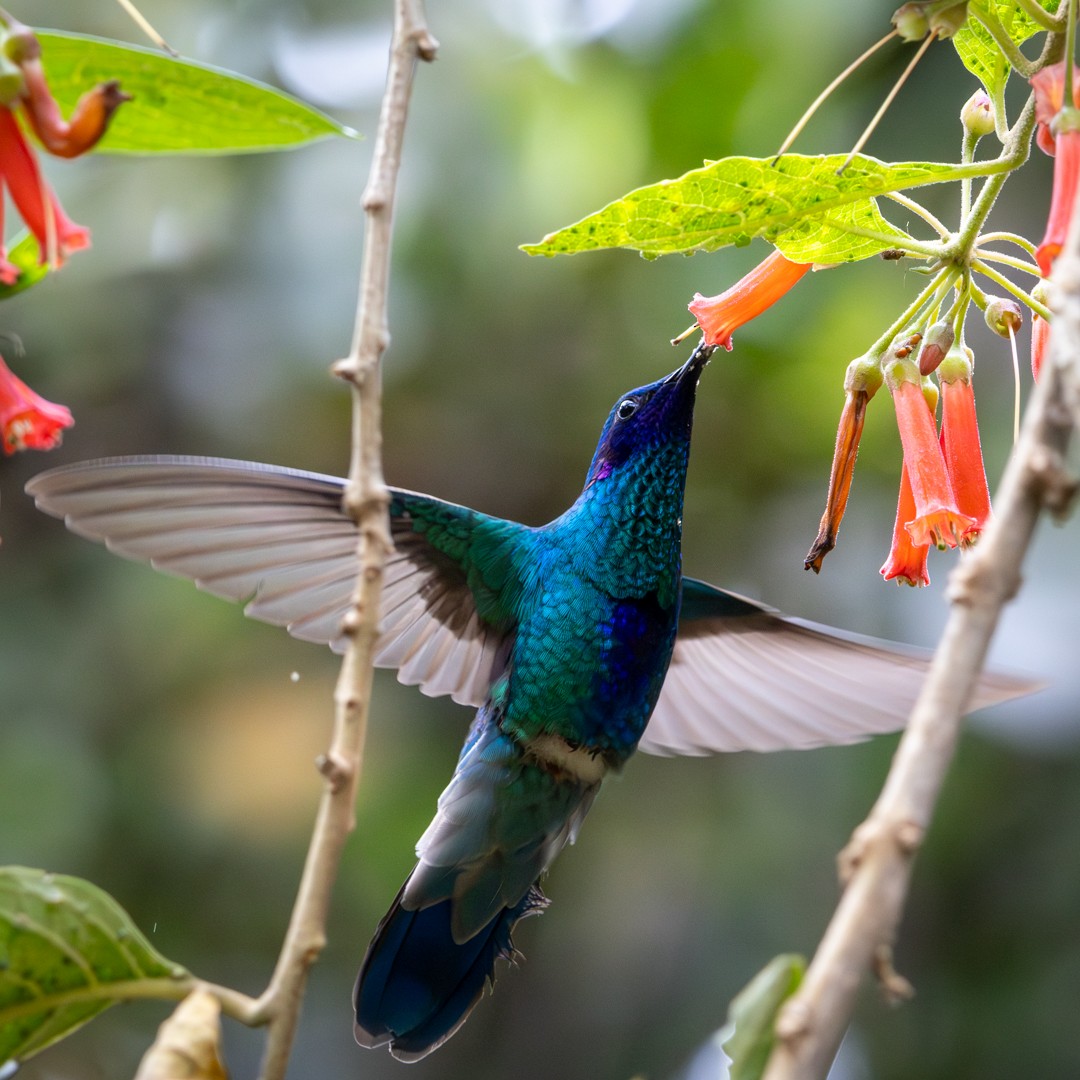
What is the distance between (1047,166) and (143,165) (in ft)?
9.48

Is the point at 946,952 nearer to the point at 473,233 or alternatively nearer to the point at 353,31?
the point at 473,233

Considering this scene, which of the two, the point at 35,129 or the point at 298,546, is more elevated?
the point at 35,129

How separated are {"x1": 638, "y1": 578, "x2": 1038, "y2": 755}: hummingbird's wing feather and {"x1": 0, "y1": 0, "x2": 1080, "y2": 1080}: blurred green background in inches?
67.8

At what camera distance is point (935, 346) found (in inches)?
57.3

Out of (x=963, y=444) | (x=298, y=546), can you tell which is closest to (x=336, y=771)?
(x=963, y=444)

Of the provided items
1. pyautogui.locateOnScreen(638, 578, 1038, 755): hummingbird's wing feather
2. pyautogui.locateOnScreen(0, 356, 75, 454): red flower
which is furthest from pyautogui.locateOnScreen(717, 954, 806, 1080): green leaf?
pyautogui.locateOnScreen(638, 578, 1038, 755): hummingbird's wing feather

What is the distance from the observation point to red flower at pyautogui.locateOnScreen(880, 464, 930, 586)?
1.55m

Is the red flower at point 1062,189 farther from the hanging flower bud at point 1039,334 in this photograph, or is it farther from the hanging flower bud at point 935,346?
the hanging flower bud at point 935,346

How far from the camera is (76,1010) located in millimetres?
1062

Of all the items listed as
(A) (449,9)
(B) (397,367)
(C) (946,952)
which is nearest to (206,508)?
(B) (397,367)

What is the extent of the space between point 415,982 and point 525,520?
2299mm

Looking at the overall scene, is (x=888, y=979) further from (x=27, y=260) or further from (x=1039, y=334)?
(x=27, y=260)

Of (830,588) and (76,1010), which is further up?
(830,588)

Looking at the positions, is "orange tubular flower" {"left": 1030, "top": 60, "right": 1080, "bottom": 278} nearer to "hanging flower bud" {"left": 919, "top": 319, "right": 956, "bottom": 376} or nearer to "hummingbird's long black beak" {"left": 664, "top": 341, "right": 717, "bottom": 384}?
"hanging flower bud" {"left": 919, "top": 319, "right": 956, "bottom": 376}
